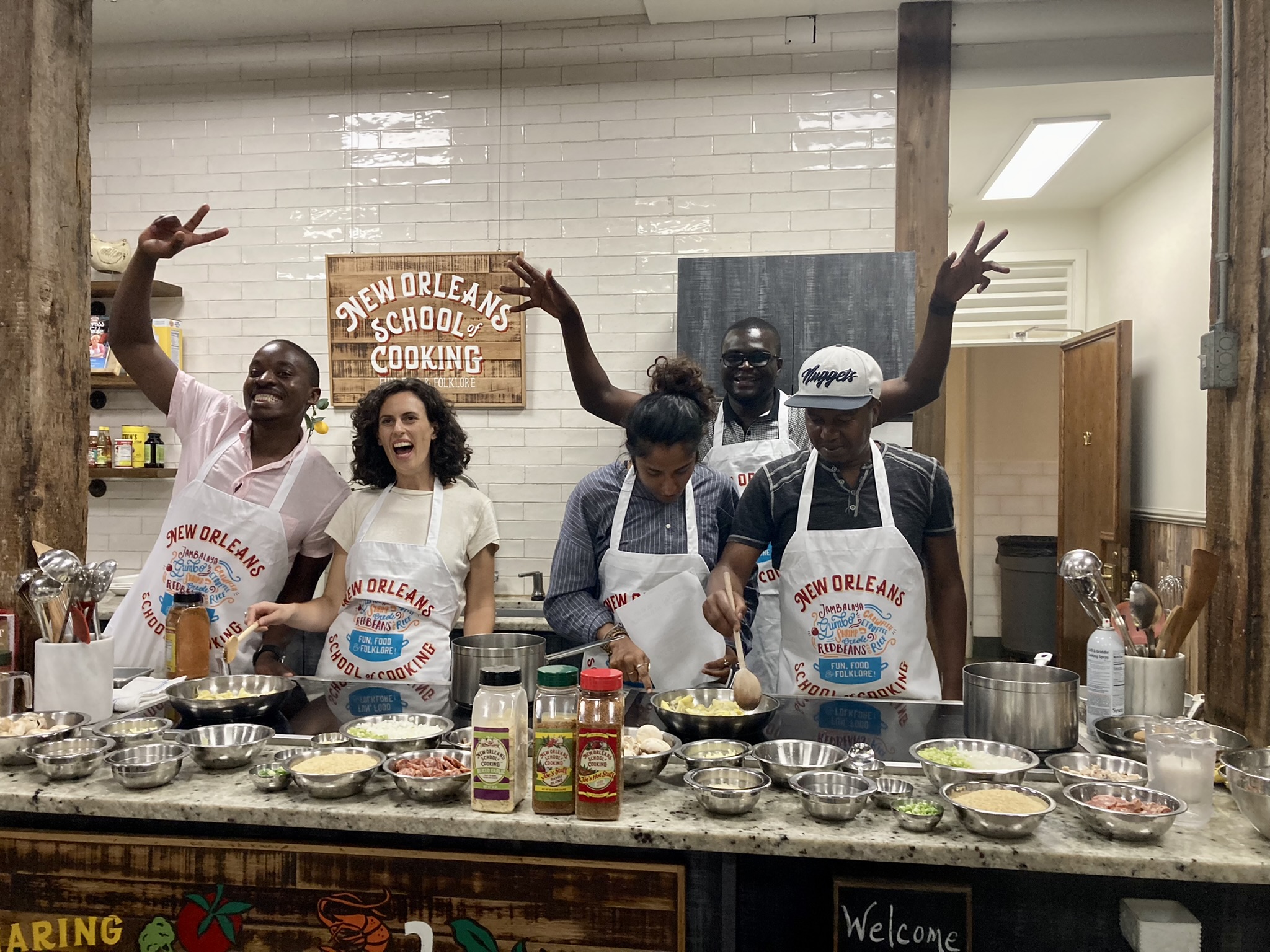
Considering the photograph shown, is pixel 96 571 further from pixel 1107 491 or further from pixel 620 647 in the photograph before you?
pixel 1107 491

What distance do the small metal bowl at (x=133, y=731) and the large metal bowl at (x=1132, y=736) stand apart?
198 cm

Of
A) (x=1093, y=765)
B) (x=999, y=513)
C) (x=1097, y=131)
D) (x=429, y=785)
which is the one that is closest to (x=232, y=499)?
(x=429, y=785)

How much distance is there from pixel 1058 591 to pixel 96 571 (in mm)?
6154

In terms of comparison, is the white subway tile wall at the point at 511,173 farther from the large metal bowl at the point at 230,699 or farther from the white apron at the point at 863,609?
the large metal bowl at the point at 230,699

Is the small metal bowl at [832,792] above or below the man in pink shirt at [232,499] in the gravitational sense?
below

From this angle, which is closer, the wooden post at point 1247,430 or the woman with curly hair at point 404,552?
the wooden post at point 1247,430

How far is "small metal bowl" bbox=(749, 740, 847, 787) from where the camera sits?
1718mm

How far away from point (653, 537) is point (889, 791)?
4.19ft

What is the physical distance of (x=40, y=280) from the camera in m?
2.38

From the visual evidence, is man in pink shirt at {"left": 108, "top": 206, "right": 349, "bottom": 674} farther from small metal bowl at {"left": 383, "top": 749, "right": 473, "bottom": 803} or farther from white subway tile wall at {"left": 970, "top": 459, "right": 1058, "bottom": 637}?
white subway tile wall at {"left": 970, "top": 459, "right": 1058, "bottom": 637}

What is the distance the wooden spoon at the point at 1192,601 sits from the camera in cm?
190

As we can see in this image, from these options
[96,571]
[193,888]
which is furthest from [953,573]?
[96,571]

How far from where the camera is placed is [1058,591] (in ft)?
21.1

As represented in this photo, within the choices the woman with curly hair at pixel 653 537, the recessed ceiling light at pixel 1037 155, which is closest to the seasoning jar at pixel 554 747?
the woman with curly hair at pixel 653 537
